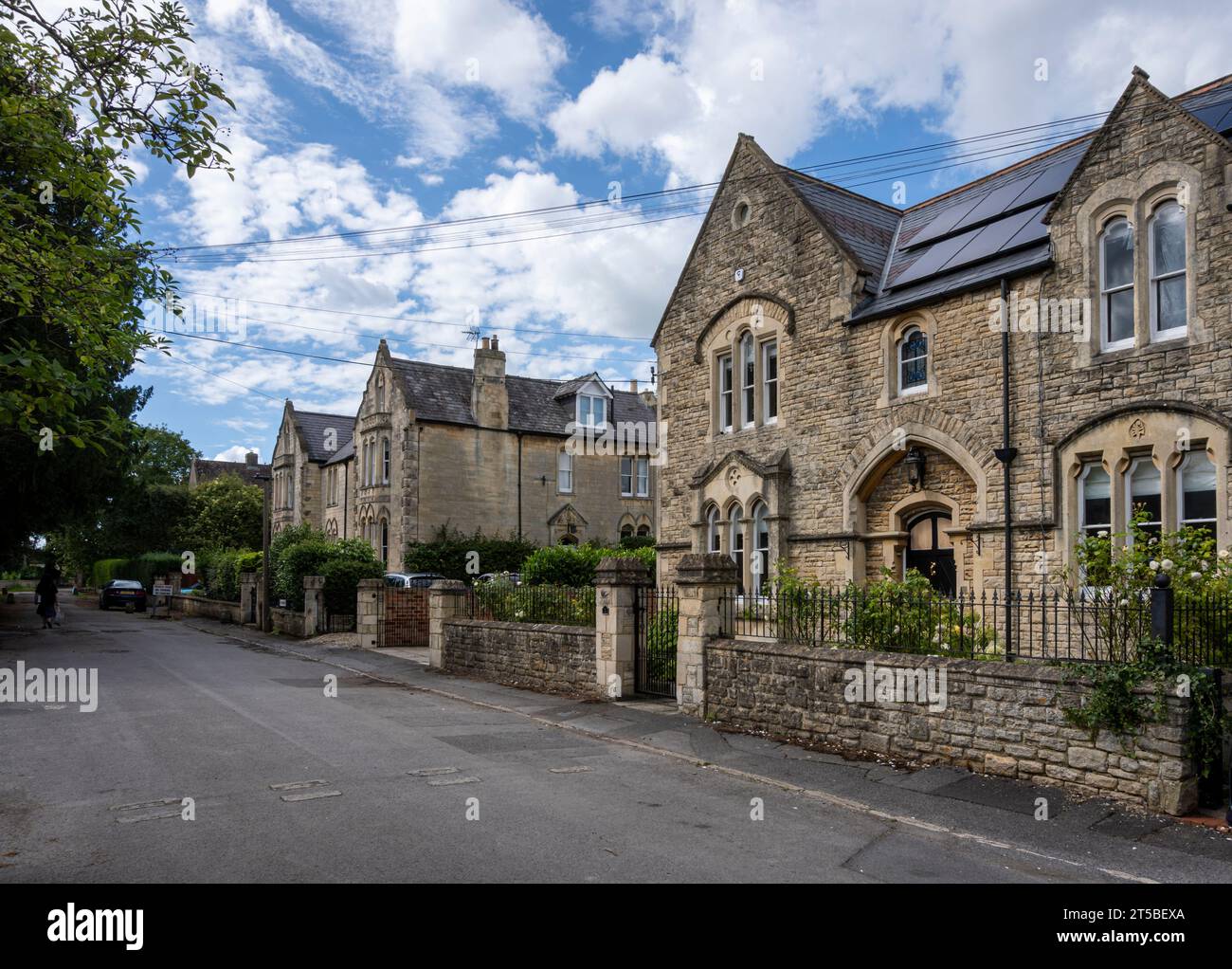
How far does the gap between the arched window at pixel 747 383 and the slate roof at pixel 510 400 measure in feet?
59.9

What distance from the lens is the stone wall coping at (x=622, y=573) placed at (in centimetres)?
1423

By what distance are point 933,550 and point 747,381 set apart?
5.93 m

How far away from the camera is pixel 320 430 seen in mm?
48812

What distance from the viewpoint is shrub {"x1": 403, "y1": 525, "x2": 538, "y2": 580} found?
3438 centimetres

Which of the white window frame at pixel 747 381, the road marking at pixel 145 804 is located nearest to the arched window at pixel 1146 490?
the white window frame at pixel 747 381

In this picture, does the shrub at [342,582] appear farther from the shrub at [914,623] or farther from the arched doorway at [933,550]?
the shrub at [914,623]

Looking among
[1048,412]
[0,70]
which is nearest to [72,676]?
[0,70]

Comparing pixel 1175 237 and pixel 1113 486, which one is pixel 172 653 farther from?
pixel 1175 237

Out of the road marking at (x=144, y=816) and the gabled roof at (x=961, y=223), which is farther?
the gabled roof at (x=961, y=223)

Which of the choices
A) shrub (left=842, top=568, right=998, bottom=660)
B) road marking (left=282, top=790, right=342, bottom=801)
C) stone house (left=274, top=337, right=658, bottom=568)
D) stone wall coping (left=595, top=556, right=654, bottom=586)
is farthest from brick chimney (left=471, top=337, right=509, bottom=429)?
road marking (left=282, top=790, right=342, bottom=801)

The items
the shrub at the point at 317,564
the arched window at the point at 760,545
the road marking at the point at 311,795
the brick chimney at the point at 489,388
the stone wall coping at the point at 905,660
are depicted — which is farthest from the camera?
the brick chimney at the point at 489,388

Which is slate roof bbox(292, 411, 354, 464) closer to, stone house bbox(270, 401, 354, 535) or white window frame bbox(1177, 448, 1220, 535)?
stone house bbox(270, 401, 354, 535)

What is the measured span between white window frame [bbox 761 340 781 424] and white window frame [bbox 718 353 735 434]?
94cm

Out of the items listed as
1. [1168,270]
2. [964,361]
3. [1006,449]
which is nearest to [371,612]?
[964,361]
